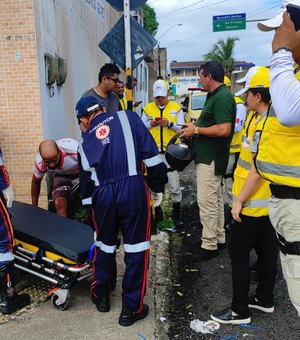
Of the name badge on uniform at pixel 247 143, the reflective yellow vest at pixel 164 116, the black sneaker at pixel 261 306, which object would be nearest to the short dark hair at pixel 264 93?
the name badge on uniform at pixel 247 143

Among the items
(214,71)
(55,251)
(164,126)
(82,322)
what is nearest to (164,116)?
(164,126)

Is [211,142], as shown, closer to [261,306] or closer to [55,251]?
[261,306]

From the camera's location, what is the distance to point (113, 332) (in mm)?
2965

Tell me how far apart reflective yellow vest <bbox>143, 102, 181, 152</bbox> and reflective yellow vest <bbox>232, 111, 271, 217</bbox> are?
217 cm

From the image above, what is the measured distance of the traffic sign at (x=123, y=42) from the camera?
4547 millimetres

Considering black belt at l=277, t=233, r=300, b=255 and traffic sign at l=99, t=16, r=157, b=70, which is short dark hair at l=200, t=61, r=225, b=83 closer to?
traffic sign at l=99, t=16, r=157, b=70

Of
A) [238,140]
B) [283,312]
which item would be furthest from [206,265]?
[238,140]

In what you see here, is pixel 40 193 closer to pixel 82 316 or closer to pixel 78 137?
pixel 82 316

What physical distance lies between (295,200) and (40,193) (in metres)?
3.62

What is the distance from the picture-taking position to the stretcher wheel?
3215mm

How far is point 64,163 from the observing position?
14.5 feet

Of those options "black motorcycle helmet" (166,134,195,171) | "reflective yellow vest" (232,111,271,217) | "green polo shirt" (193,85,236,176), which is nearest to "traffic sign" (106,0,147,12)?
"green polo shirt" (193,85,236,176)

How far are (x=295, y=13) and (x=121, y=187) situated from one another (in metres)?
1.72

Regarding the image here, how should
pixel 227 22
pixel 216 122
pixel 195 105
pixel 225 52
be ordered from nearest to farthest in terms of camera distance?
pixel 216 122 < pixel 195 105 < pixel 227 22 < pixel 225 52
